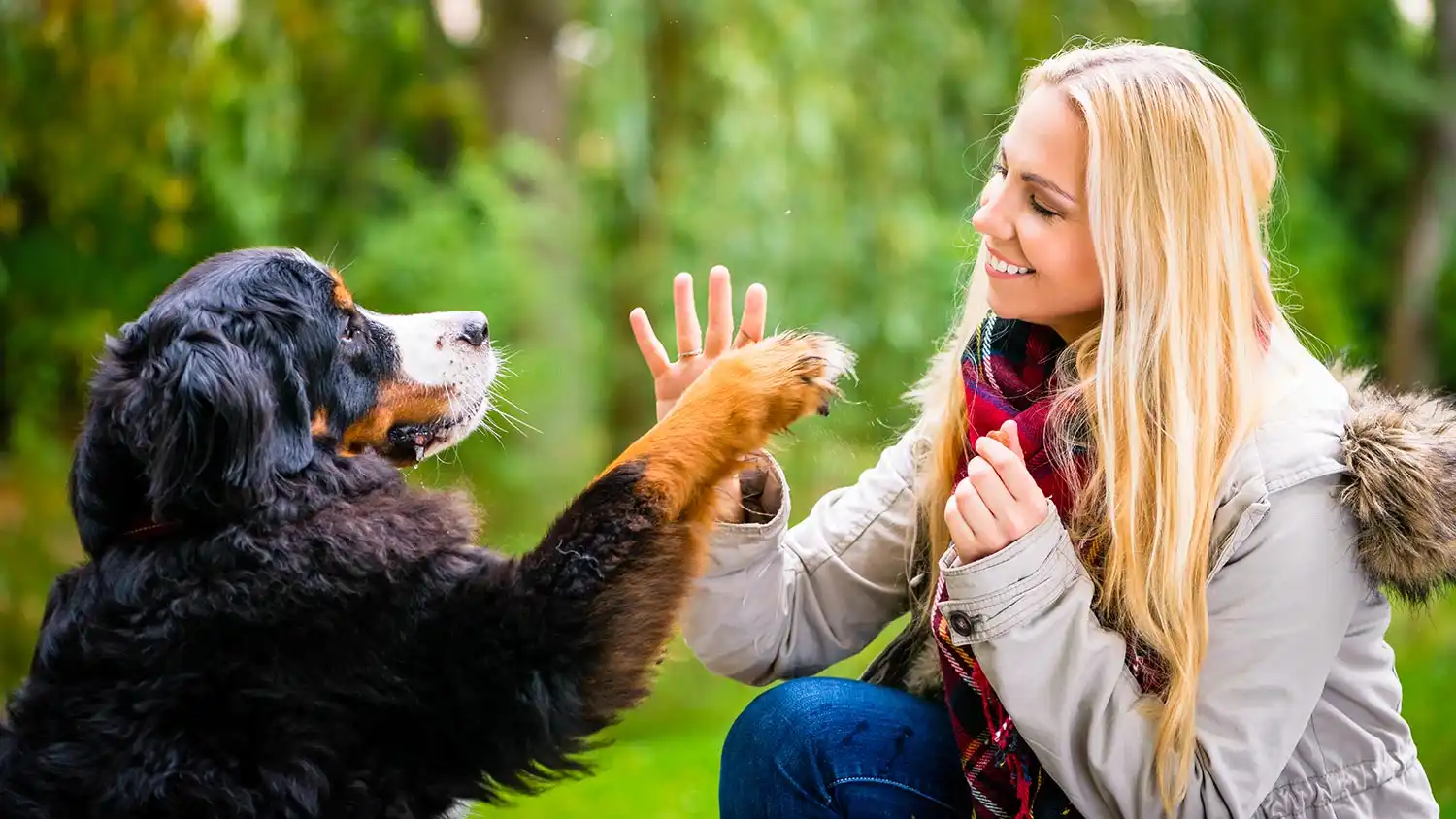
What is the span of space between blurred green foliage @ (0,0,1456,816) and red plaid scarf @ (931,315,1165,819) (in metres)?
2.16

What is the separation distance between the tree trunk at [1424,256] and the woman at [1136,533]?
223 inches

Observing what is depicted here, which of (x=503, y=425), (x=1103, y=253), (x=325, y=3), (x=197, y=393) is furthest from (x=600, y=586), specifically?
(x=325, y=3)

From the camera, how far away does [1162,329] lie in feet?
5.74

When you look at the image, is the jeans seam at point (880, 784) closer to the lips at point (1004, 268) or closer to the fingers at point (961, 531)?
the fingers at point (961, 531)

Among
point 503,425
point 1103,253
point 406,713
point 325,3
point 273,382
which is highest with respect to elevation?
point 325,3

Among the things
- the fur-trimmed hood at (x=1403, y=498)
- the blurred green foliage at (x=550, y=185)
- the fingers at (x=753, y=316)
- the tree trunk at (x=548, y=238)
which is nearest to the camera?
the fur-trimmed hood at (x=1403, y=498)

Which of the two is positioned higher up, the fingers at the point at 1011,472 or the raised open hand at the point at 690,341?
the raised open hand at the point at 690,341

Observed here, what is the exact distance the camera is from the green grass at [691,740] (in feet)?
11.6

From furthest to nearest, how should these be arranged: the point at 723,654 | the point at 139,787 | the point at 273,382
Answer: the point at 723,654 < the point at 273,382 < the point at 139,787

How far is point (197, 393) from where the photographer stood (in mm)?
1710

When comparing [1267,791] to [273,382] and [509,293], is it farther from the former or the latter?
[509,293]

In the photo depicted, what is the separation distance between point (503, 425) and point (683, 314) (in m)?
2.62

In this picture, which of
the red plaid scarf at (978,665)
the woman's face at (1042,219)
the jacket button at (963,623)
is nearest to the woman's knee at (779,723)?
the red plaid scarf at (978,665)

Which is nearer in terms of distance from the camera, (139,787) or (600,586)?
(139,787)
